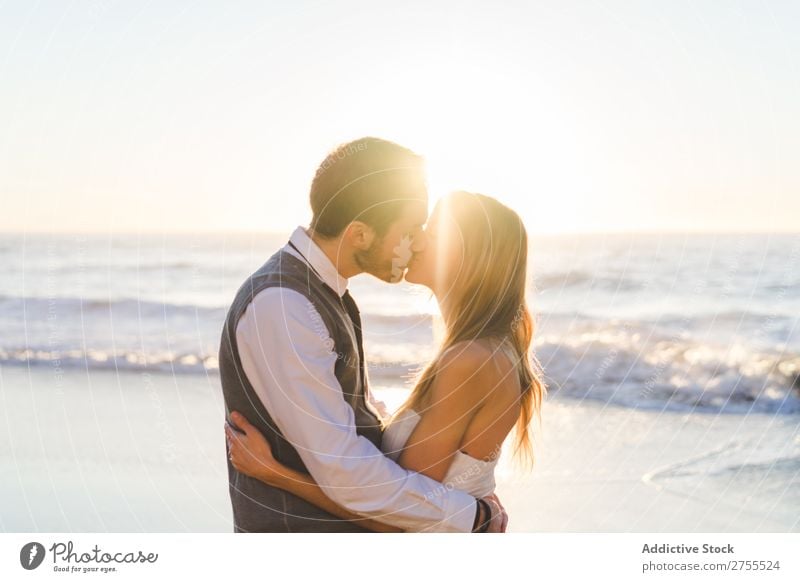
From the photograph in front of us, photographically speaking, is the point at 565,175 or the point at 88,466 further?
the point at 88,466

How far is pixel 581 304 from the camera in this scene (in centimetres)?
1678

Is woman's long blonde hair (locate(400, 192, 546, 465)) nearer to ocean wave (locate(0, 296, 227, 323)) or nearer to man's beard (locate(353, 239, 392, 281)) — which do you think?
man's beard (locate(353, 239, 392, 281))

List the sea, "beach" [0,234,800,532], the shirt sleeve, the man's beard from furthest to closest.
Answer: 1. the sea
2. "beach" [0,234,800,532]
3. the man's beard
4. the shirt sleeve

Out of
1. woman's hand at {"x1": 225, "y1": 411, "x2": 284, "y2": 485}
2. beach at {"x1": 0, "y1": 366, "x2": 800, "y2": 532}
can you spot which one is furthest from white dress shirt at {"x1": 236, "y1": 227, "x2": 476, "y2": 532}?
beach at {"x1": 0, "y1": 366, "x2": 800, "y2": 532}

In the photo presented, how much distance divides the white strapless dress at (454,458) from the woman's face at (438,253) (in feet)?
2.12

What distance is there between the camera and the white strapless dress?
4.26 meters

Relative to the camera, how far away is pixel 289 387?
3.82 m

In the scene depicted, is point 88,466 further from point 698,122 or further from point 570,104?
point 698,122

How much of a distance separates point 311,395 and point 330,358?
0.18 m

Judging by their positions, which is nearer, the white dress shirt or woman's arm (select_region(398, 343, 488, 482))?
the white dress shirt

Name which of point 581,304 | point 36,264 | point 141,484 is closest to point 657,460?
point 141,484

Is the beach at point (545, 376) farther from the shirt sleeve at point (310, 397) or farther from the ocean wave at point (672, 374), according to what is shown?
the shirt sleeve at point (310, 397)

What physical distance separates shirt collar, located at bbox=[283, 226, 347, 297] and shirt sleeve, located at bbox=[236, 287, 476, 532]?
7.8 inches
